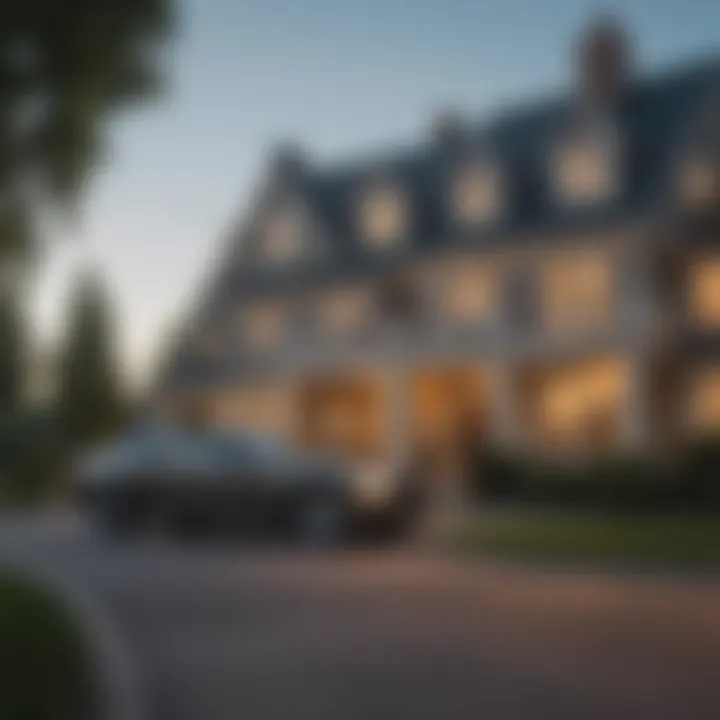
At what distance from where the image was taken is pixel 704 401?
2.62m

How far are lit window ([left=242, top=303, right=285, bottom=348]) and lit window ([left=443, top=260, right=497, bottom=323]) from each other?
370 millimetres

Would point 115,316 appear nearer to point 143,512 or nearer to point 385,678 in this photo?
point 143,512

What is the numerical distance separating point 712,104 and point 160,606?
11.5ft

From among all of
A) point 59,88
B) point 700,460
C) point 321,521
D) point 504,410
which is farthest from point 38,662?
point 321,521

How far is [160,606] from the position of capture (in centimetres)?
530

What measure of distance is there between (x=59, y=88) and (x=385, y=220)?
4.15ft

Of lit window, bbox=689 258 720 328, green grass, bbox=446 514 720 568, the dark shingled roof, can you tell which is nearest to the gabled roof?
the dark shingled roof

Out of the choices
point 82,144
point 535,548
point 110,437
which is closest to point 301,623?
point 535,548

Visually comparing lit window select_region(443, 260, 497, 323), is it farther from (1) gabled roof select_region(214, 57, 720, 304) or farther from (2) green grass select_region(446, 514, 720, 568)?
(2) green grass select_region(446, 514, 720, 568)

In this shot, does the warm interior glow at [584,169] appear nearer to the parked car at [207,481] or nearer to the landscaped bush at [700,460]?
the landscaped bush at [700,460]

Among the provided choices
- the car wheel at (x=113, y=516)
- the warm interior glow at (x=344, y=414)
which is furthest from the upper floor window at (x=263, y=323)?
the car wheel at (x=113, y=516)

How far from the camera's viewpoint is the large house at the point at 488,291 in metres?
2.28

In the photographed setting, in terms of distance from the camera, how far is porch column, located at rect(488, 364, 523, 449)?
7.65 ft

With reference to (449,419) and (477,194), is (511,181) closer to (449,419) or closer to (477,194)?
(477,194)
